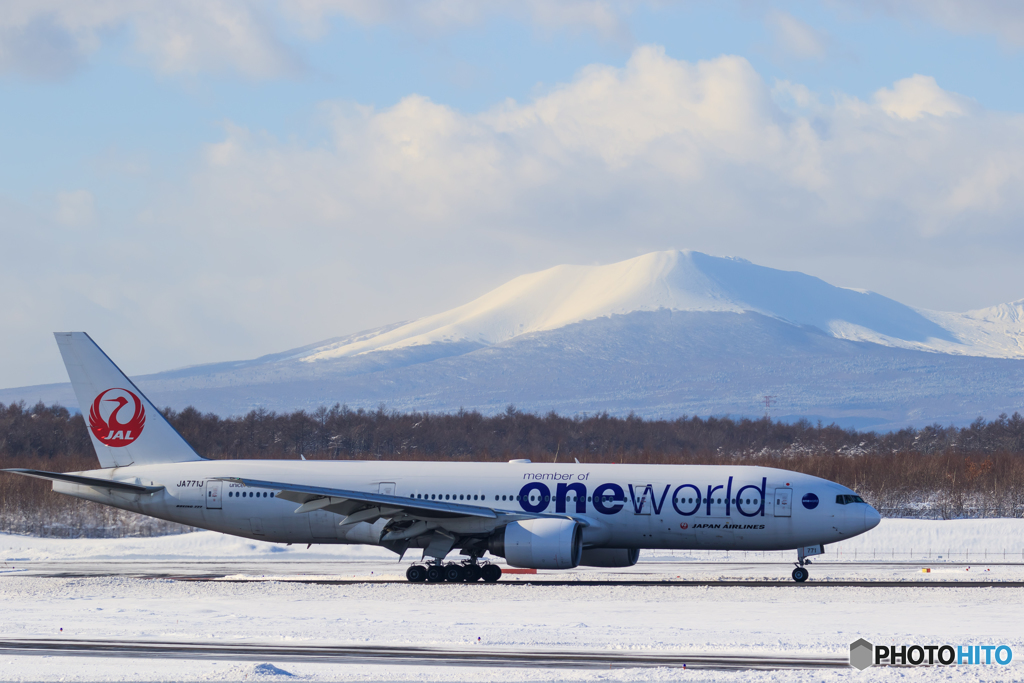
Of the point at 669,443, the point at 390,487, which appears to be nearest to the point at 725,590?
the point at 390,487

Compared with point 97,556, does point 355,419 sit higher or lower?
higher

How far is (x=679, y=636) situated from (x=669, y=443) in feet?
311

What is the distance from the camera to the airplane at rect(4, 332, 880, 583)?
109ft

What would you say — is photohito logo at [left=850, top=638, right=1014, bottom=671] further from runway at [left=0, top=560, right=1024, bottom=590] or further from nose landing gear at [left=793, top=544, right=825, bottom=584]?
nose landing gear at [left=793, top=544, right=825, bottom=584]

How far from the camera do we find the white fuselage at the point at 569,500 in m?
33.3

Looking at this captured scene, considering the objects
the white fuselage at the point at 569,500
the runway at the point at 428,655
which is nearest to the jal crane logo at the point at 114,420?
the white fuselage at the point at 569,500

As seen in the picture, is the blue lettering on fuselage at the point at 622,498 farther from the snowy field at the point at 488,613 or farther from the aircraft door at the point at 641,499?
the snowy field at the point at 488,613

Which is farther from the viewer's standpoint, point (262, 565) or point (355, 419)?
point (355, 419)

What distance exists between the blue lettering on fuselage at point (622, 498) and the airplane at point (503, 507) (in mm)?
29

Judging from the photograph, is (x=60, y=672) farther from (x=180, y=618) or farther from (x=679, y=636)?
(x=679, y=636)

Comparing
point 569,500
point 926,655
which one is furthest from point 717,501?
point 926,655

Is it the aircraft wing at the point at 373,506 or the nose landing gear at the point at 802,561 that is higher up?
the aircraft wing at the point at 373,506

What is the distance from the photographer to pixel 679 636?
72.7 feet

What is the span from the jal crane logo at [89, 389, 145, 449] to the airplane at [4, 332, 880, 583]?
5.19 ft
